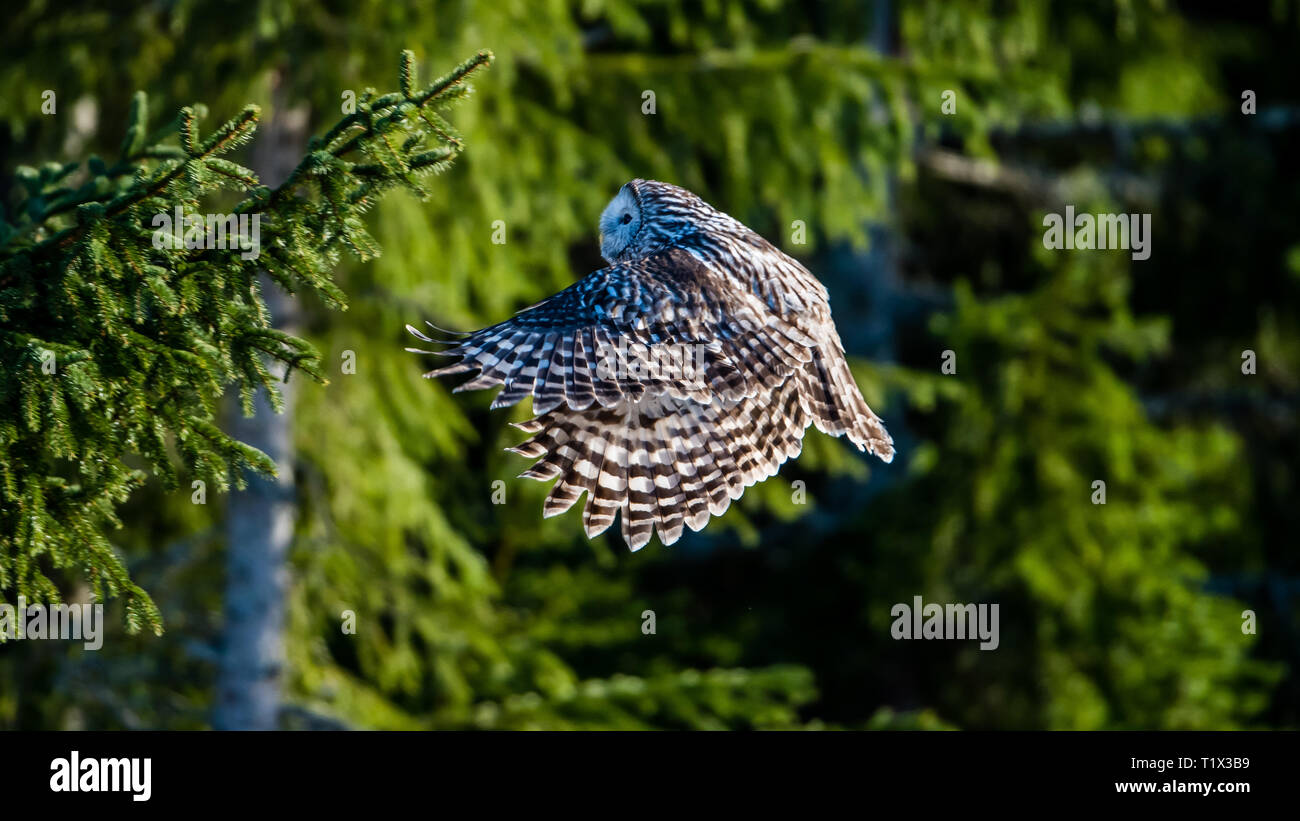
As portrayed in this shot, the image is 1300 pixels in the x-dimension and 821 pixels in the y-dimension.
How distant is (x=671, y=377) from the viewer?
3461 millimetres

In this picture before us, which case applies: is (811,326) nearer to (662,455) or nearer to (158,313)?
(662,455)

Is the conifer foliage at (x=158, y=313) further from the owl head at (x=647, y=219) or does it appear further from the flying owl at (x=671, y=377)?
the owl head at (x=647, y=219)

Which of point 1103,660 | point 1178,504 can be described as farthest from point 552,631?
point 1178,504

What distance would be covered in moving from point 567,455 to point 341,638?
5945 millimetres

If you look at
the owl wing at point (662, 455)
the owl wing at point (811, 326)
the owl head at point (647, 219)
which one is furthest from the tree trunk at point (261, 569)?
the owl wing at point (662, 455)

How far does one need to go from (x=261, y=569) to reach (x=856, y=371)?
3277 mm

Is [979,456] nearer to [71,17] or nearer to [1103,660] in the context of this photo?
[1103,660]

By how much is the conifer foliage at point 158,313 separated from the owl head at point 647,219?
4.26ft

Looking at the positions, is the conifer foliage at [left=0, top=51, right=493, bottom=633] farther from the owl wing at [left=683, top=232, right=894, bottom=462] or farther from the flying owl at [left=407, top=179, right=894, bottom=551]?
the owl wing at [left=683, top=232, right=894, bottom=462]

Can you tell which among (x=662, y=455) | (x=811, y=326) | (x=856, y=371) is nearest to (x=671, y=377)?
(x=662, y=455)

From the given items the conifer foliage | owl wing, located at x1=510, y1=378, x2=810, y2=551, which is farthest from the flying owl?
the conifer foliage

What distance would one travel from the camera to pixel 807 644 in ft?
36.1

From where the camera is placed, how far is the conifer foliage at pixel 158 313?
9.94ft

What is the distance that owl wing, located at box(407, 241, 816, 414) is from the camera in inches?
133
